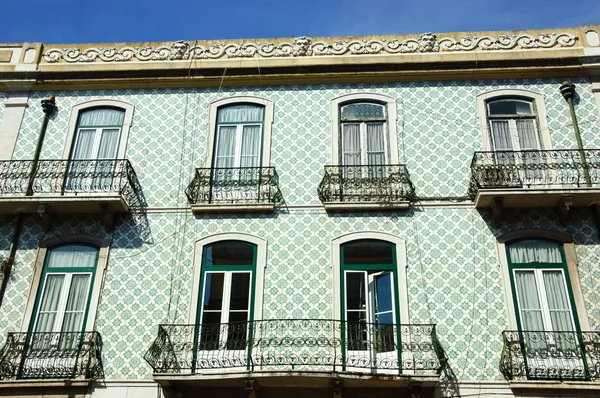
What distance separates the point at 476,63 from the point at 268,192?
569cm

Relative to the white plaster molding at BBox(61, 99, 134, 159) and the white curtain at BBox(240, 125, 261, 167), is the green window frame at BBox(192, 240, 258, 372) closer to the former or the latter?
the white curtain at BBox(240, 125, 261, 167)

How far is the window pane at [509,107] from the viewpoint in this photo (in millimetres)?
13875

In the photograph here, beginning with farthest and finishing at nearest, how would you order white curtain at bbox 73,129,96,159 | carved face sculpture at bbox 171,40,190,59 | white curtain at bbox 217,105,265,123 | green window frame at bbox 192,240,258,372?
1. carved face sculpture at bbox 171,40,190,59
2. white curtain at bbox 217,105,265,123
3. white curtain at bbox 73,129,96,159
4. green window frame at bbox 192,240,258,372

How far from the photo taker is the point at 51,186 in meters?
13.2

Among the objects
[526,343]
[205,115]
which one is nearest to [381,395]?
[526,343]

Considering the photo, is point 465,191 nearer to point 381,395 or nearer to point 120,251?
point 381,395

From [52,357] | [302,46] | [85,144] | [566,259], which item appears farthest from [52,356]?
[566,259]

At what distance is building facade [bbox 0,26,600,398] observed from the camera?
37.2 ft

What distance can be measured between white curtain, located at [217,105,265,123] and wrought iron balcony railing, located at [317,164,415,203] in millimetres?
2246

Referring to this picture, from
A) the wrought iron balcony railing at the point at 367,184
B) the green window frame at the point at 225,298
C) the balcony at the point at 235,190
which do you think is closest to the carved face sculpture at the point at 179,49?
the balcony at the point at 235,190

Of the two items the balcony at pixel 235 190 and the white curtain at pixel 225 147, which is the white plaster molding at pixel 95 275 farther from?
the white curtain at pixel 225 147

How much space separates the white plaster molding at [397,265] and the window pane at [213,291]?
2.27 metres

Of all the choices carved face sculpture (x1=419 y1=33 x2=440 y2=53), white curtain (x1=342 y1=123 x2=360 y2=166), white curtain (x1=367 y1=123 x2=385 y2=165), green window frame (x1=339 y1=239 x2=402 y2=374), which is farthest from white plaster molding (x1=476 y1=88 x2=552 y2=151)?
green window frame (x1=339 y1=239 x2=402 y2=374)

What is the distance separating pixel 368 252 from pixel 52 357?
6.45 meters
